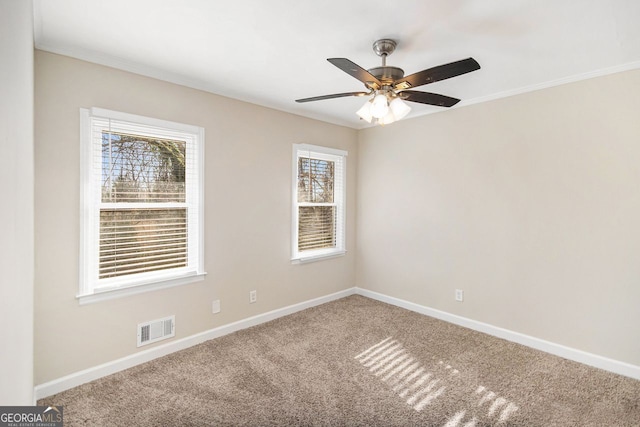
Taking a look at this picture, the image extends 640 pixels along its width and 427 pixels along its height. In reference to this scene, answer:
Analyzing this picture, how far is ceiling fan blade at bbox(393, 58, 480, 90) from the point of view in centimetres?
172

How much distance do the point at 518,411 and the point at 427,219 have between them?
7.08 ft

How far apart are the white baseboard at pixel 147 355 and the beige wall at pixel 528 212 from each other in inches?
67.1

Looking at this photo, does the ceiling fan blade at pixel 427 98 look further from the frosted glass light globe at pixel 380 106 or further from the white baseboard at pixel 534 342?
the white baseboard at pixel 534 342

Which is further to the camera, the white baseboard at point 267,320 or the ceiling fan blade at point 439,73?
the white baseboard at point 267,320

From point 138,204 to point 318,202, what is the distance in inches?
87.8

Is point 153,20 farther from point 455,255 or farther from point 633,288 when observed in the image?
point 633,288

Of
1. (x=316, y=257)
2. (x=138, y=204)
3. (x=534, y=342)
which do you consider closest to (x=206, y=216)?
(x=138, y=204)

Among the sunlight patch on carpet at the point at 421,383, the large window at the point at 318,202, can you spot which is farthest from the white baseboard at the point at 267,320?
the sunlight patch on carpet at the point at 421,383

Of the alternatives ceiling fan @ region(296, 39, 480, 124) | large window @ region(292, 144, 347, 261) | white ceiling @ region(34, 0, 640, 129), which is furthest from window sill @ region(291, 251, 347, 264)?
ceiling fan @ region(296, 39, 480, 124)

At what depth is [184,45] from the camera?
7.57 feet

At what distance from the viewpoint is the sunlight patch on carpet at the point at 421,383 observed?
84.0 inches

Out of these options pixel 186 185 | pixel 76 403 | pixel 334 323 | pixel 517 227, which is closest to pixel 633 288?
pixel 517 227

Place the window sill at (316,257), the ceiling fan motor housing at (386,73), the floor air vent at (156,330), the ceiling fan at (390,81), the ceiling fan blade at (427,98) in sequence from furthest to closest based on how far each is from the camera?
the window sill at (316,257) → the floor air vent at (156,330) → the ceiling fan blade at (427,98) → the ceiling fan motor housing at (386,73) → the ceiling fan at (390,81)

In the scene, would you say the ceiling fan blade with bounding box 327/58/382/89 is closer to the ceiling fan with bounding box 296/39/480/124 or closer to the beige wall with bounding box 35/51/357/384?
the ceiling fan with bounding box 296/39/480/124
